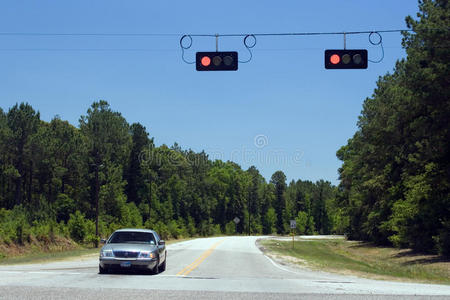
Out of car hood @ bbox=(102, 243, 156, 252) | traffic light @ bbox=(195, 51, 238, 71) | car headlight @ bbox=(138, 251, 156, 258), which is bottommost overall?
car headlight @ bbox=(138, 251, 156, 258)

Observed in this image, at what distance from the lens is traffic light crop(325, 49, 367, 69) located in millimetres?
14656

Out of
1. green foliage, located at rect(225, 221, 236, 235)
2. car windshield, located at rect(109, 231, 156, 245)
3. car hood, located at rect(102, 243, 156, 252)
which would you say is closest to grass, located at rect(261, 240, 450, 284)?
car windshield, located at rect(109, 231, 156, 245)

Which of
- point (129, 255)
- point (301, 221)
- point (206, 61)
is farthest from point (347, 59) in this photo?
point (301, 221)

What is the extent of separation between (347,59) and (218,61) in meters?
3.58

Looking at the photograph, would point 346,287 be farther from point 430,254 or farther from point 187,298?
point 430,254

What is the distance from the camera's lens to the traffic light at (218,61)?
48.1ft

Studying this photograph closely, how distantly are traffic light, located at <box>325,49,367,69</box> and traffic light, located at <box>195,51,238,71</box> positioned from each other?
2.60 meters

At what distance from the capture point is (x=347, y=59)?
1470cm

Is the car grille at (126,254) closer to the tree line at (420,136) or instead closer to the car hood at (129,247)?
the car hood at (129,247)

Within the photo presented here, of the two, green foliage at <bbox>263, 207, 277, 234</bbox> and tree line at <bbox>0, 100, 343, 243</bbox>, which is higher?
tree line at <bbox>0, 100, 343, 243</bbox>

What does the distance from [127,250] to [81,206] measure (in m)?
65.4

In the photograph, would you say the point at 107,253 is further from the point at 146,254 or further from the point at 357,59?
the point at 357,59

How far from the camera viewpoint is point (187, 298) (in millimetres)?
11477

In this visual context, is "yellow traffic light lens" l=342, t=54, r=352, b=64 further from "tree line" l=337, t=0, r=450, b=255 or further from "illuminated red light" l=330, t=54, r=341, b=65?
"tree line" l=337, t=0, r=450, b=255
